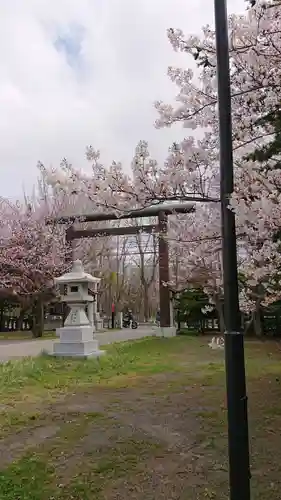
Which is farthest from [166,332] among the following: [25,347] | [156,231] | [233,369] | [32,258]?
[233,369]

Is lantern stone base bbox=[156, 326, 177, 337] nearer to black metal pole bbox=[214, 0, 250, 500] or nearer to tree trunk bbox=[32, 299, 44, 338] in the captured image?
tree trunk bbox=[32, 299, 44, 338]

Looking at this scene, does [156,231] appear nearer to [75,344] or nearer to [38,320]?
[75,344]

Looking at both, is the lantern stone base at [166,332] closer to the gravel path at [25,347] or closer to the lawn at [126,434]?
the gravel path at [25,347]

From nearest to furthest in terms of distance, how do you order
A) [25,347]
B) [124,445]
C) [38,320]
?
[124,445], [25,347], [38,320]

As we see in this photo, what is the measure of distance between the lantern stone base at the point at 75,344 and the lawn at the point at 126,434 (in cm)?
161

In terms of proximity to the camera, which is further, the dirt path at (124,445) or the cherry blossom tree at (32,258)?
the cherry blossom tree at (32,258)

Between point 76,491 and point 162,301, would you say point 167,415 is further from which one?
point 162,301

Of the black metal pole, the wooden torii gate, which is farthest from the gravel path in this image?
the black metal pole

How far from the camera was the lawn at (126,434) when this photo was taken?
3.14m

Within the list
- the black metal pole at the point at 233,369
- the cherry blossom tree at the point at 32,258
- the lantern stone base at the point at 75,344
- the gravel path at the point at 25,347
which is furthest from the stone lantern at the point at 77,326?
the cherry blossom tree at the point at 32,258

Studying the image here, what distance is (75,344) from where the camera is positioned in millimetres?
9438

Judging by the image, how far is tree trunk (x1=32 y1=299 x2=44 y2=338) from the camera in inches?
739

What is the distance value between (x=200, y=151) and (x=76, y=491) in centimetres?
304

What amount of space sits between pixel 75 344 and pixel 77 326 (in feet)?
1.58
